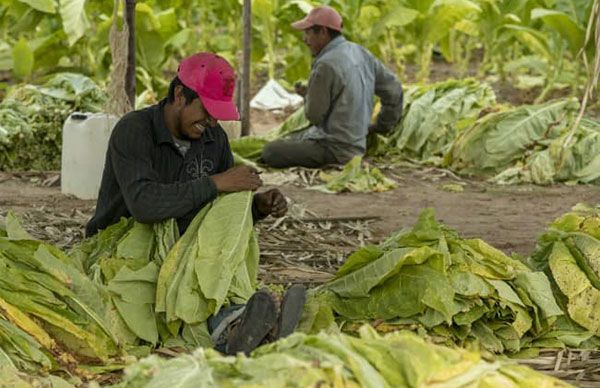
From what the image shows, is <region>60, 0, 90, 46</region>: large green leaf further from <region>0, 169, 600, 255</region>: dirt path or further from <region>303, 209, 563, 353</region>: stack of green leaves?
<region>303, 209, 563, 353</region>: stack of green leaves

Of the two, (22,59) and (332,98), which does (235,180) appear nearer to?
(332,98)

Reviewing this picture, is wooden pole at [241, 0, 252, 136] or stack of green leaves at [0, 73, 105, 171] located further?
wooden pole at [241, 0, 252, 136]

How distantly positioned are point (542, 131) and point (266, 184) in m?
2.50

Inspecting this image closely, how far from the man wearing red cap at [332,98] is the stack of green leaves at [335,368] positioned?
6.73m

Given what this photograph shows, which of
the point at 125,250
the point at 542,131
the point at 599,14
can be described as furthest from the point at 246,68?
the point at 599,14

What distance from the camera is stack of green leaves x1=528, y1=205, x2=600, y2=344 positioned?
16.8 feet

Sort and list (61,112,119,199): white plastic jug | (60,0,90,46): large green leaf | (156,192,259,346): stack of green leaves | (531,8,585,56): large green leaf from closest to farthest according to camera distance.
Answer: (156,192,259,346): stack of green leaves
(61,112,119,199): white plastic jug
(60,0,90,46): large green leaf
(531,8,585,56): large green leaf

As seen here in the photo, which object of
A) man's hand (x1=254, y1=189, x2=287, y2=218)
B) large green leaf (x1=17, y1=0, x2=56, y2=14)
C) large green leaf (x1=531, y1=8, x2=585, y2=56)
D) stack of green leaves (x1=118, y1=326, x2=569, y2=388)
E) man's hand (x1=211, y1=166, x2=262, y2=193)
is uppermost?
stack of green leaves (x1=118, y1=326, x2=569, y2=388)

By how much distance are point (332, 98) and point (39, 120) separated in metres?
2.43

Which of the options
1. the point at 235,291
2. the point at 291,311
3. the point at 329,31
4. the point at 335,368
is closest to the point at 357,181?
the point at 329,31

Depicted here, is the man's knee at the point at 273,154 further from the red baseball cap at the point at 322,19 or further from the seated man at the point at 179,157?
the seated man at the point at 179,157

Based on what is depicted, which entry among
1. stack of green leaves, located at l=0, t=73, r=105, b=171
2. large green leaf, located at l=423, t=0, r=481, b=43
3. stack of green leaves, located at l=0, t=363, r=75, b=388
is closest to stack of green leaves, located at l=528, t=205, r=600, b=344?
stack of green leaves, located at l=0, t=363, r=75, b=388

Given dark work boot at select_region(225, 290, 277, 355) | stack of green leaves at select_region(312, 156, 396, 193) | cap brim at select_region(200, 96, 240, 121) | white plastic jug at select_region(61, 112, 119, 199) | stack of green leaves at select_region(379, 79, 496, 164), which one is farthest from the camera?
stack of green leaves at select_region(379, 79, 496, 164)

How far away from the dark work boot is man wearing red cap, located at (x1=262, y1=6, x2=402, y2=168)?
18.0 ft
